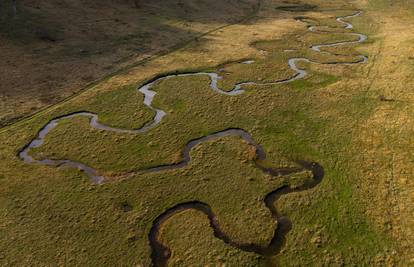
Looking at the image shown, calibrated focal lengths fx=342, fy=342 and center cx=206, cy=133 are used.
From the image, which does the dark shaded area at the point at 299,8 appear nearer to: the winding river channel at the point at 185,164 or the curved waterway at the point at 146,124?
the curved waterway at the point at 146,124

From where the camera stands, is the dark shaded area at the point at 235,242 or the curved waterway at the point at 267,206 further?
the curved waterway at the point at 267,206

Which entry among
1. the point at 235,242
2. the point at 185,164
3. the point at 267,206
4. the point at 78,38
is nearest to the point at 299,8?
the point at 78,38

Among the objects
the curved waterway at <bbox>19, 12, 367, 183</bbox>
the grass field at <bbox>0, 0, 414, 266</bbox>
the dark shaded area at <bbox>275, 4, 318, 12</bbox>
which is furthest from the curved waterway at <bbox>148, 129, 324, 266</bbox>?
the dark shaded area at <bbox>275, 4, 318, 12</bbox>

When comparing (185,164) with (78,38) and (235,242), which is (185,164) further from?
(78,38)

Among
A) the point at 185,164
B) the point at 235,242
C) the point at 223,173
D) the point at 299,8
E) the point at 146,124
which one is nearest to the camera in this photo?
the point at 235,242

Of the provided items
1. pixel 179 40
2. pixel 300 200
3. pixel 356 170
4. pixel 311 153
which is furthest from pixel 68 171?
pixel 179 40

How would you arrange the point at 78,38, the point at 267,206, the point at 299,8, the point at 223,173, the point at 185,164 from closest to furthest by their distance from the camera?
the point at 267,206 → the point at 223,173 → the point at 185,164 → the point at 78,38 → the point at 299,8

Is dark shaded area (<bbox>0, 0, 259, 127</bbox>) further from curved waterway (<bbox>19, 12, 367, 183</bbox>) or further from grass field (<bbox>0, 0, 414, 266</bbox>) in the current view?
curved waterway (<bbox>19, 12, 367, 183</bbox>)

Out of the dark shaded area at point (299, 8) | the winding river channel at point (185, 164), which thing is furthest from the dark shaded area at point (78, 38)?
the dark shaded area at point (299, 8)

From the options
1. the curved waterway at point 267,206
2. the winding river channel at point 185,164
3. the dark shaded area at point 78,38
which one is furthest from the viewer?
the dark shaded area at point 78,38
